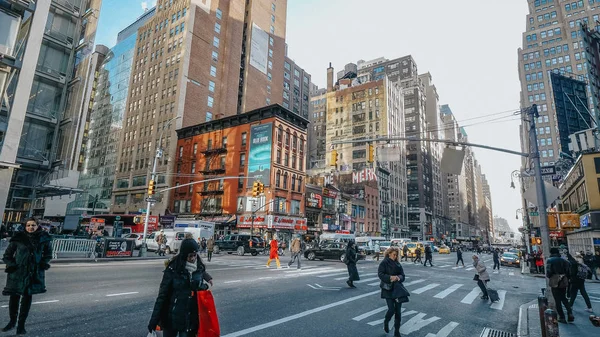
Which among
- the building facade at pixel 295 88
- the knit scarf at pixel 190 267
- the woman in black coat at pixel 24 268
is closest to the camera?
the knit scarf at pixel 190 267

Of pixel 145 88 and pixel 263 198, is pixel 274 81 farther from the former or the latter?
pixel 263 198

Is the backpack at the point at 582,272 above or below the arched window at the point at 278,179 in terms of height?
below

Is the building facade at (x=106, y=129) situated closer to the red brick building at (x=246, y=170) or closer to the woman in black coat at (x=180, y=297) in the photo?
the red brick building at (x=246, y=170)

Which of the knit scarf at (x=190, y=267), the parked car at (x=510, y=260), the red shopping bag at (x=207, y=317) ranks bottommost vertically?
the parked car at (x=510, y=260)

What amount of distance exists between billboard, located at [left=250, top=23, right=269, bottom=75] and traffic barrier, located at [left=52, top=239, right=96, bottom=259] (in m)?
56.8

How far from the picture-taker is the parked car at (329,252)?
88.2ft

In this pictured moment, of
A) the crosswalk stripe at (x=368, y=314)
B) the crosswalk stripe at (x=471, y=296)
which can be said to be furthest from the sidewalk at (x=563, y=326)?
the crosswalk stripe at (x=368, y=314)

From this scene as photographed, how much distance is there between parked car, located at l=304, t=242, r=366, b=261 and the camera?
26.9 meters

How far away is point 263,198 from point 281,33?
5238cm

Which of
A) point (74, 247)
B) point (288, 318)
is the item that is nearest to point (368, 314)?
point (288, 318)

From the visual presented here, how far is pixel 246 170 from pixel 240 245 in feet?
60.5

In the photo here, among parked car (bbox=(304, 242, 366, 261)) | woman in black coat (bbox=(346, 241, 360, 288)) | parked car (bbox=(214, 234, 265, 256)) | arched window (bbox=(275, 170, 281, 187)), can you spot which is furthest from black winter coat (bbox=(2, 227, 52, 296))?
arched window (bbox=(275, 170, 281, 187))

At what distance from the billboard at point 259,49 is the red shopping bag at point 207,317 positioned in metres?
70.9

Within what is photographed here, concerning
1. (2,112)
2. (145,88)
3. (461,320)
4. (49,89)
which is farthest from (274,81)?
(461,320)
